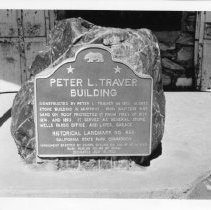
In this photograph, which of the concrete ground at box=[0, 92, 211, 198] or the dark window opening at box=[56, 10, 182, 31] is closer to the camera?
the concrete ground at box=[0, 92, 211, 198]

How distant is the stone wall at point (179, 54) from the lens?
7148 mm

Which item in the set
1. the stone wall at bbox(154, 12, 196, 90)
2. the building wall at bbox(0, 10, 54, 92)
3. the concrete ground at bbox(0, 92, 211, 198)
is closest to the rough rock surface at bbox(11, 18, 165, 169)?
the concrete ground at bbox(0, 92, 211, 198)

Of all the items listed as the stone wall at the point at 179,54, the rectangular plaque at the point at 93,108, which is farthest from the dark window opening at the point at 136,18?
the rectangular plaque at the point at 93,108

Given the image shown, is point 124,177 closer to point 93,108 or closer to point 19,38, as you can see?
point 93,108

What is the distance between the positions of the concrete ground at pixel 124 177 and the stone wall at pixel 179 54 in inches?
98.5

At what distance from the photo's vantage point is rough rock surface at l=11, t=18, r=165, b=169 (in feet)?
13.3

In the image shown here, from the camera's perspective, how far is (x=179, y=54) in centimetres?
725

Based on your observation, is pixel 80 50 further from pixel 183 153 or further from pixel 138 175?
pixel 183 153

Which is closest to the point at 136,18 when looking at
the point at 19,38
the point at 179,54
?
the point at 179,54

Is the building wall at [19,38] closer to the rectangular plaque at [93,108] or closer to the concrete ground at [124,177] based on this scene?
the concrete ground at [124,177]

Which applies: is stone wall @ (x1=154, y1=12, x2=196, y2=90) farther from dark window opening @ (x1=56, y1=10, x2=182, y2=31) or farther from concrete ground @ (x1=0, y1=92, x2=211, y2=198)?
concrete ground @ (x1=0, y1=92, x2=211, y2=198)

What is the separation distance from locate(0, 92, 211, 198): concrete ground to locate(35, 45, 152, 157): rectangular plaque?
0.21 m
